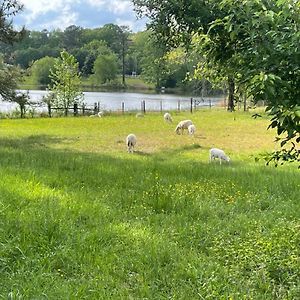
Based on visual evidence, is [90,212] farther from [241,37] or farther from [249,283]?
[241,37]

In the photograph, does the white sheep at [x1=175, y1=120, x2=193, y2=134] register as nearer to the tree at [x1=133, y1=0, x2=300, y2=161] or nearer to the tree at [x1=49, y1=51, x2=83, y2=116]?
the tree at [x1=133, y1=0, x2=300, y2=161]

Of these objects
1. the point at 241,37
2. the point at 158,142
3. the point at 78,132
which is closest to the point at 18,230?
the point at 241,37

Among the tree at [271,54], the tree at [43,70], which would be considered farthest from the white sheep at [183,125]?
the tree at [43,70]

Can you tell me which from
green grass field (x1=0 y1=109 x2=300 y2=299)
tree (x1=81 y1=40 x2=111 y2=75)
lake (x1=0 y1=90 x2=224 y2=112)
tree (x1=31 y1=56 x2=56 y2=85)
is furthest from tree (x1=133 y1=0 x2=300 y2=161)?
tree (x1=81 y1=40 x2=111 y2=75)

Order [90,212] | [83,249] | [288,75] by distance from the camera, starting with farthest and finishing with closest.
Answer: [90,212]
[83,249]
[288,75]

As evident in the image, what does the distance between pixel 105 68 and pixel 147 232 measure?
75.3m

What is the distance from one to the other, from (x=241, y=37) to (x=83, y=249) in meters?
2.40

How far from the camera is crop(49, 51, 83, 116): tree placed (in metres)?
37.1

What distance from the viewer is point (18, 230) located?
4434 mm

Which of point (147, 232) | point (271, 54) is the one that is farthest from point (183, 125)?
point (271, 54)

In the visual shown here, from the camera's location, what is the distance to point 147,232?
4.62 m

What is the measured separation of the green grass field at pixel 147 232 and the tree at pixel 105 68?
230 ft

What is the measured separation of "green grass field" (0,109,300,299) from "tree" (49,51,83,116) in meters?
29.2

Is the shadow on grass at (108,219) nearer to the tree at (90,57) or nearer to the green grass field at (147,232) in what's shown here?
the green grass field at (147,232)
